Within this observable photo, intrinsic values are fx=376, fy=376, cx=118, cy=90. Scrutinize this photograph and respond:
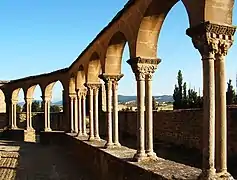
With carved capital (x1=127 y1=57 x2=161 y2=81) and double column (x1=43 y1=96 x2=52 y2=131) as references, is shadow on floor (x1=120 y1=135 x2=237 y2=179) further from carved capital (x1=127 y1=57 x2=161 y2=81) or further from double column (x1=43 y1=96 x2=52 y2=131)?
double column (x1=43 y1=96 x2=52 y2=131)

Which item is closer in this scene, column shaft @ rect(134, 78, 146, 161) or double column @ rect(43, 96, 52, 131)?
column shaft @ rect(134, 78, 146, 161)

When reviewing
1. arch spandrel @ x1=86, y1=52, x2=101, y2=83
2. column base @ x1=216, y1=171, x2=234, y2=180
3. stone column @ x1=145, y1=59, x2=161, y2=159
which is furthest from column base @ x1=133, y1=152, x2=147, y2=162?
arch spandrel @ x1=86, y1=52, x2=101, y2=83

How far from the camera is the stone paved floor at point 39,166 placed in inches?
492

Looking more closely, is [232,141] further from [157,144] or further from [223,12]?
[223,12]

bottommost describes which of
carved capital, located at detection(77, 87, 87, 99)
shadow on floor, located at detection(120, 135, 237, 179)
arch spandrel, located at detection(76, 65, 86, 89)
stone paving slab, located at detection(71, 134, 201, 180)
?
shadow on floor, located at detection(120, 135, 237, 179)

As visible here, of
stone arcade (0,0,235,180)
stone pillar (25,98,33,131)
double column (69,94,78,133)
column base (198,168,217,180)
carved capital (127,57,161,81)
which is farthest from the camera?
stone pillar (25,98,33,131)

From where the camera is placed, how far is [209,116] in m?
5.27

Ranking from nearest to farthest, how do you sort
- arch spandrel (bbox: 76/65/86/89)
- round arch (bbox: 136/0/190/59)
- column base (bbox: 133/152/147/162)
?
round arch (bbox: 136/0/190/59) < column base (bbox: 133/152/147/162) < arch spandrel (bbox: 76/65/86/89)

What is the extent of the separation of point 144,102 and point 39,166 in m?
7.98

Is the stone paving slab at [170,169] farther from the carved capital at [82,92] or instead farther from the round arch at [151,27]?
the carved capital at [82,92]

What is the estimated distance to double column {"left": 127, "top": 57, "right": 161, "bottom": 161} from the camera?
8.39m

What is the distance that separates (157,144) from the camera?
71.0 ft

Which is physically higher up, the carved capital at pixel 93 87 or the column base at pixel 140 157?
the carved capital at pixel 93 87

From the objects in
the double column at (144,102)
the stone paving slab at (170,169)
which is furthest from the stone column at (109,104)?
the double column at (144,102)
